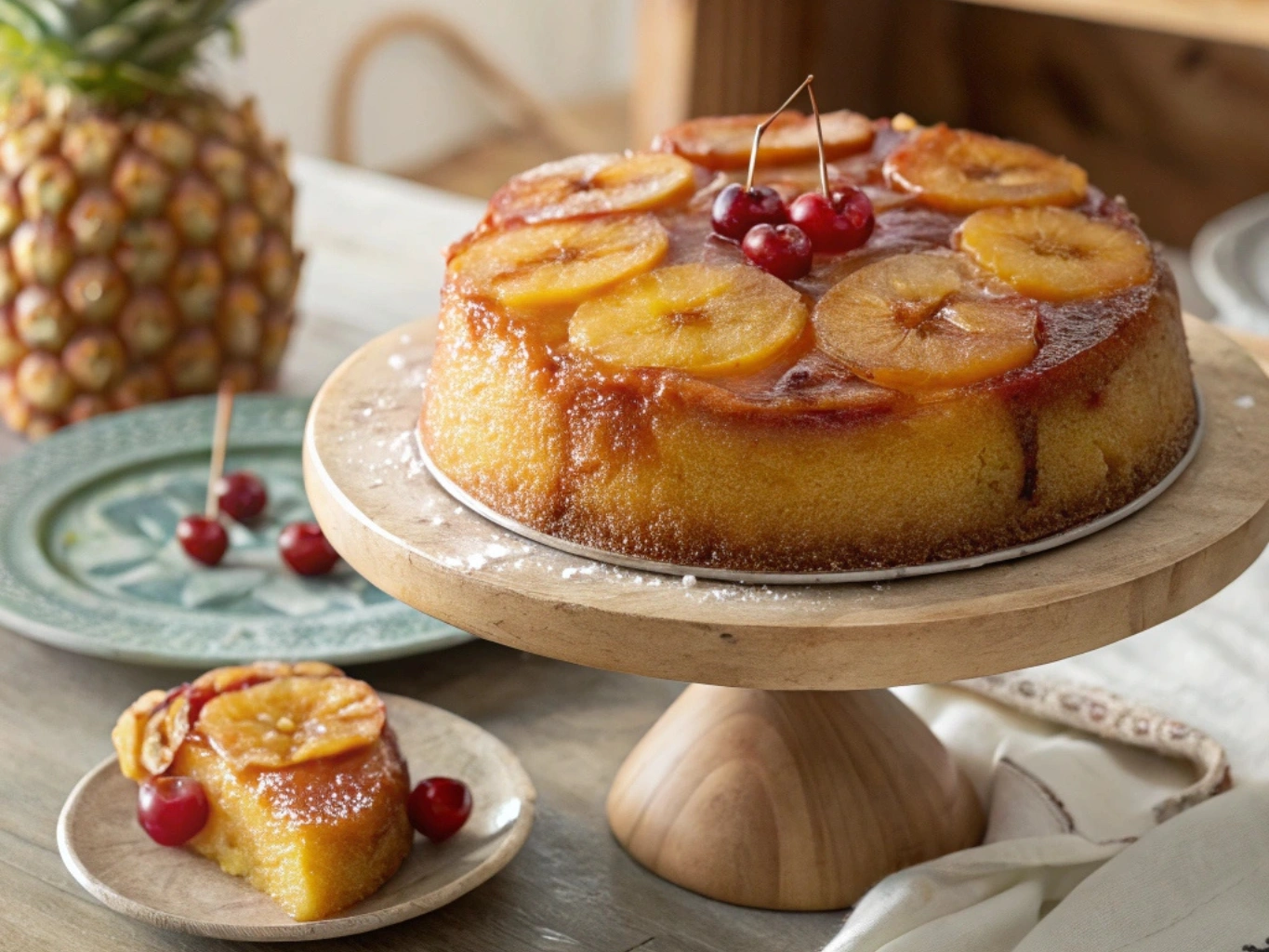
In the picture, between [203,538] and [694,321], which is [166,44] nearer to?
[203,538]

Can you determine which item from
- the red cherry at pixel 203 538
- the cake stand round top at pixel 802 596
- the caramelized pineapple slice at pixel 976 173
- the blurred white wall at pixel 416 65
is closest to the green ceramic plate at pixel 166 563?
the red cherry at pixel 203 538

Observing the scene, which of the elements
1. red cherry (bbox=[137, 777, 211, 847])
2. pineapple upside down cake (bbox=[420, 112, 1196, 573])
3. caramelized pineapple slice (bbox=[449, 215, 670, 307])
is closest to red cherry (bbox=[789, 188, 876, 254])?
pineapple upside down cake (bbox=[420, 112, 1196, 573])

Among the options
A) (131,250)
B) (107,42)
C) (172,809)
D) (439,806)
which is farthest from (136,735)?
(107,42)

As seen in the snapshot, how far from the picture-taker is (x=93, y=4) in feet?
5.90

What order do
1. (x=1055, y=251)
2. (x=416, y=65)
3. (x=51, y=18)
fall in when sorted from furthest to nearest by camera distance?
1. (x=416, y=65)
2. (x=51, y=18)
3. (x=1055, y=251)

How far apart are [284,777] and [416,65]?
4096 mm

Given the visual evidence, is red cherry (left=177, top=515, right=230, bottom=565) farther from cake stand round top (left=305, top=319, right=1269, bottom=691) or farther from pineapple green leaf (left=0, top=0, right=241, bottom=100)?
pineapple green leaf (left=0, top=0, right=241, bottom=100)

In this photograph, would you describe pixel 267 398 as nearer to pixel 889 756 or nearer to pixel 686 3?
pixel 889 756

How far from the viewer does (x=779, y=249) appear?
3.66ft

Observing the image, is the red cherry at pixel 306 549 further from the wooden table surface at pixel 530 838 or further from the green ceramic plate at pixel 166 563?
the wooden table surface at pixel 530 838

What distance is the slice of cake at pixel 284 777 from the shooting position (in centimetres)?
107

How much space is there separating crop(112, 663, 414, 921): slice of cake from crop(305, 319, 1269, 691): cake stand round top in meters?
0.13

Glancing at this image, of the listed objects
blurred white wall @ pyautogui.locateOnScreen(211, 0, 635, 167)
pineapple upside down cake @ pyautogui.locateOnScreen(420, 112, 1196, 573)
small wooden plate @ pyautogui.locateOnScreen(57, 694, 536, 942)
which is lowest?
blurred white wall @ pyautogui.locateOnScreen(211, 0, 635, 167)

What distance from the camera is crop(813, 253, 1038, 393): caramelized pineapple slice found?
3.39ft
